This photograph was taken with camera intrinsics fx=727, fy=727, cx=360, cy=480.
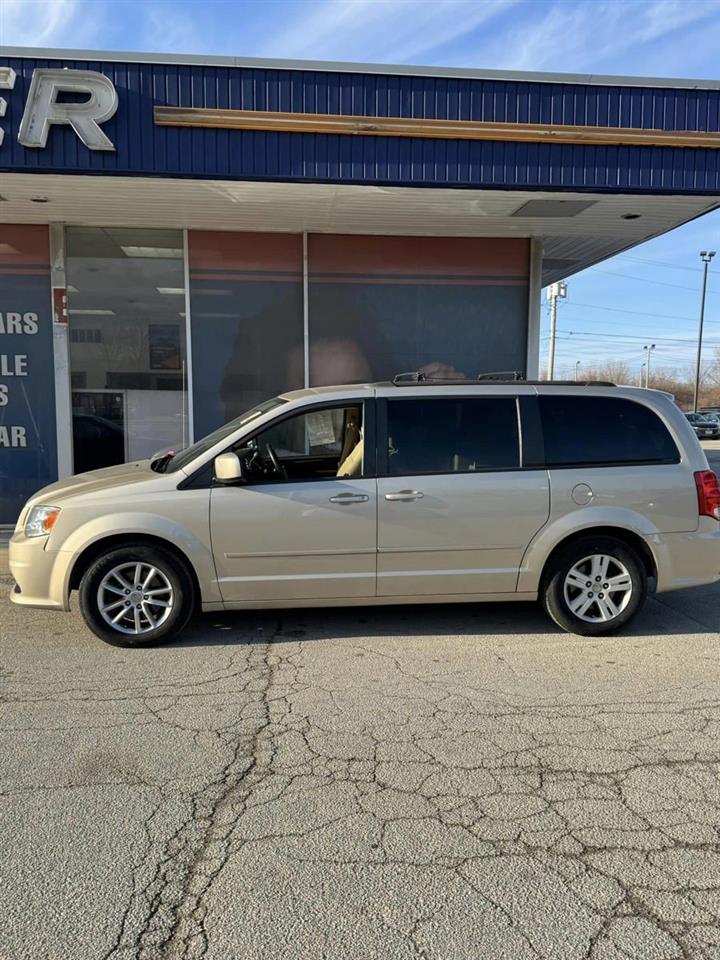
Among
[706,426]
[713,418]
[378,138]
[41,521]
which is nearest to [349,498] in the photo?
[41,521]

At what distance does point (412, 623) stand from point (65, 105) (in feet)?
19.2

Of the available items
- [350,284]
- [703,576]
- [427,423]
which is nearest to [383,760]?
[427,423]

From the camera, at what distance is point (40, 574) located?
4980 millimetres

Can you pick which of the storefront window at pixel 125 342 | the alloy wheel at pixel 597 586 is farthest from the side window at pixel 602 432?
the storefront window at pixel 125 342

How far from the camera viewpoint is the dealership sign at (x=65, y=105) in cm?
684

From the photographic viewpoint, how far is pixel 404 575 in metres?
5.21

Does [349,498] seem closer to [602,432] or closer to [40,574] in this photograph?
[602,432]

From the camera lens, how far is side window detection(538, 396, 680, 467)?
5.41m

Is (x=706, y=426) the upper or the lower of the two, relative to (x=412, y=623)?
upper

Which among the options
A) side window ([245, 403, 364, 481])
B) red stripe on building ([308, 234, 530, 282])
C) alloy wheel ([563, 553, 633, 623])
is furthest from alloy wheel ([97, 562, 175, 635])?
red stripe on building ([308, 234, 530, 282])

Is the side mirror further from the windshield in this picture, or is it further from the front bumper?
the front bumper

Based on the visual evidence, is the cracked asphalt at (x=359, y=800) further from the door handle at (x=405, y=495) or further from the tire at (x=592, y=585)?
the door handle at (x=405, y=495)

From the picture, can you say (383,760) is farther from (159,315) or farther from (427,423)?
(159,315)

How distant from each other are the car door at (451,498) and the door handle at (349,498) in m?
0.12
